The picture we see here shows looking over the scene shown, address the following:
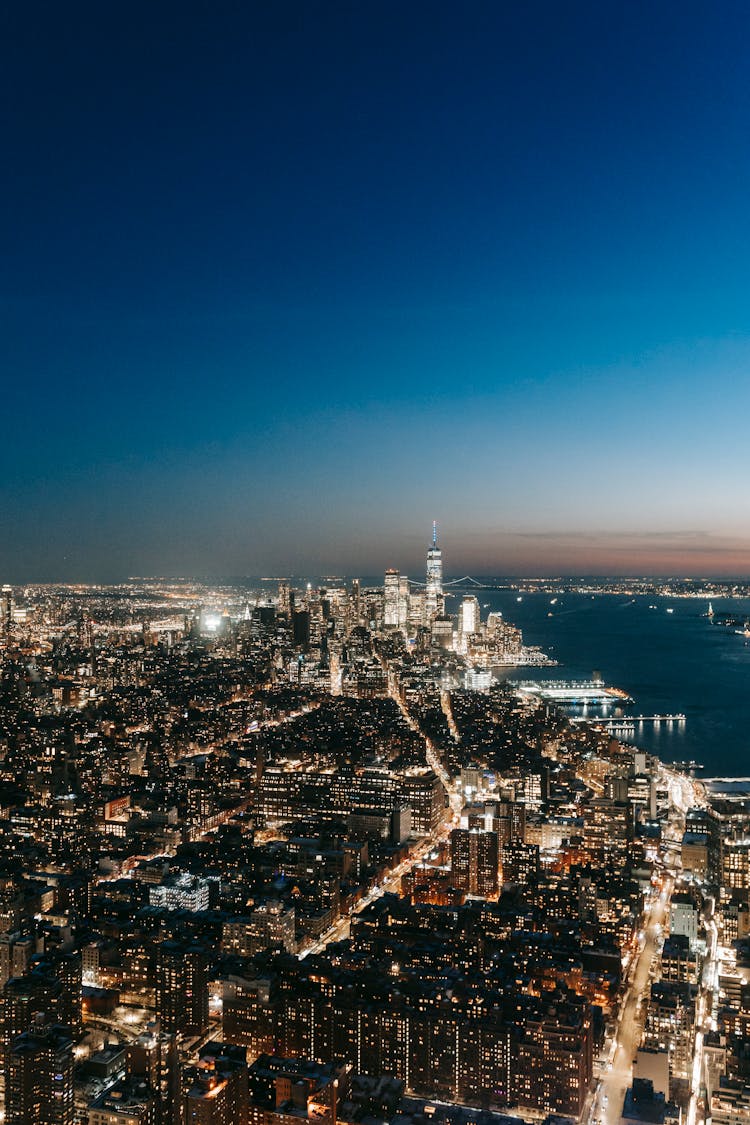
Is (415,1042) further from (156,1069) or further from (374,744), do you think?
(374,744)

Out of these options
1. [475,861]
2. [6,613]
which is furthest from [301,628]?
[475,861]

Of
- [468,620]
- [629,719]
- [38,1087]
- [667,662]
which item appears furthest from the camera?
[468,620]

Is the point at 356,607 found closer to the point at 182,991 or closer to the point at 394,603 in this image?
the point at 394,603

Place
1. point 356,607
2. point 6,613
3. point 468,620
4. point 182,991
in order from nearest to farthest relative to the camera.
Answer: point 182,991 → point 6,613 → point 468,620 → point 356,607

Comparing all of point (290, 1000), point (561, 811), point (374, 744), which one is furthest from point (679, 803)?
point (290, 1000)

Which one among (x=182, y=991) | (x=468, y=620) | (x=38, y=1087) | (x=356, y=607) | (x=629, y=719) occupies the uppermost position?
(x=356, y=607)

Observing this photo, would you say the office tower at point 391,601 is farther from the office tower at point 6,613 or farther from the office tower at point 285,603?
the office tower at point 6,613

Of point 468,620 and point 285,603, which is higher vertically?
point 285,603
